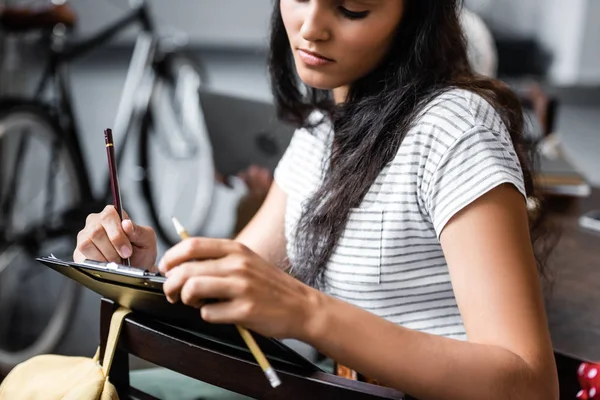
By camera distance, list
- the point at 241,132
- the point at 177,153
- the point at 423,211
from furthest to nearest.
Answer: the point at 177,153, the point at 241,132, the point at 423,211

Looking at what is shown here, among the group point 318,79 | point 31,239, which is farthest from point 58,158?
point 318,79

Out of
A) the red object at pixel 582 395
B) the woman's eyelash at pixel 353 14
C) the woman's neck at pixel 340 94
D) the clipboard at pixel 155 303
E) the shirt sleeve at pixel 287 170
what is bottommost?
the red object at pixel 582 395

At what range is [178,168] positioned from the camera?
3.76 meters

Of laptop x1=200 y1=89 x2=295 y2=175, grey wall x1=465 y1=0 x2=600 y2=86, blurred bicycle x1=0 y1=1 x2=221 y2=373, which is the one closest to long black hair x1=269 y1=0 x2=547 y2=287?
laptop x1=200 y1=89 x2=295 y2=175

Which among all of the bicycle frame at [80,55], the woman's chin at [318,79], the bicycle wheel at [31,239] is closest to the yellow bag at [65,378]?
the woman's chin at [318,79]

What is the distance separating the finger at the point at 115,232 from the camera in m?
0.92

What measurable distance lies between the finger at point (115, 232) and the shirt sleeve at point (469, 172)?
333 mm

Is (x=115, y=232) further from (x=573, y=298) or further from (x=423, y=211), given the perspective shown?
(x=573, y=298)

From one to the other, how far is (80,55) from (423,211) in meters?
2.03

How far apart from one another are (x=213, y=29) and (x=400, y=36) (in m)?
3.43

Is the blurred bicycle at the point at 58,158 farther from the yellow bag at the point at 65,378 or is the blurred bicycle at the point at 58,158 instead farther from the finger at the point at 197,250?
the finger at the point at 197,250

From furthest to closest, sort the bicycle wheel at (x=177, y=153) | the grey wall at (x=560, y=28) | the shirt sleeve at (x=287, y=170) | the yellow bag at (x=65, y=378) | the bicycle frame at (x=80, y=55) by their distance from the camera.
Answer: the grey wall at (x=560, y=28)
the bicycle wheel at (x=177, y=153)
the bicycle frame at (x=80, y=55)
the shirt sleeve at (x=287, y=170)
the yellow bag at (x=65, y=378)

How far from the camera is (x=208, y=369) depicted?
0.80m

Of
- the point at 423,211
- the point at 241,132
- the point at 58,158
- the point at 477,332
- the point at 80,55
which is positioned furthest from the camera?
the point at 80,55
